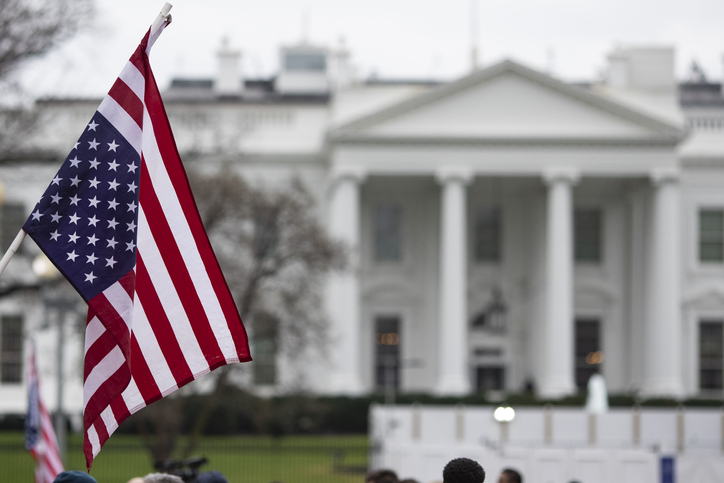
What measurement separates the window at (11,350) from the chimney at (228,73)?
15305 millimetres

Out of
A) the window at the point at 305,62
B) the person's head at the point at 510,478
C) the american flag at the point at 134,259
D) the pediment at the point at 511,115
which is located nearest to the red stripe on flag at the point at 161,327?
the american flag at the point at 134,259

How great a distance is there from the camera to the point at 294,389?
26.2m

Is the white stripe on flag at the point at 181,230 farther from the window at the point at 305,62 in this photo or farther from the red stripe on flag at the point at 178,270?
the window at the point at 305,62

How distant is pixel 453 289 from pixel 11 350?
1819 cm

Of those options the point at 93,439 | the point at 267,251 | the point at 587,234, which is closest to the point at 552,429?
the point at 267,251

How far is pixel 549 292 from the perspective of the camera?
138 feet

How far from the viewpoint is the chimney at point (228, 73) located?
174 feet

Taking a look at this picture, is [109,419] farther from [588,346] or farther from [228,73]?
[228,73]

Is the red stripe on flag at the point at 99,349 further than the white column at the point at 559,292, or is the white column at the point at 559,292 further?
the white column at the point at 559,292

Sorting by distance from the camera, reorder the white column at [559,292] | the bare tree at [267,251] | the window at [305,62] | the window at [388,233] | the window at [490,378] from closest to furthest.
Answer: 1. the bare tree at [267,251]
2. the white column at [559,292]
3. the window at [490,378]
4. the window at [388,233]
5. the window at [305,62]

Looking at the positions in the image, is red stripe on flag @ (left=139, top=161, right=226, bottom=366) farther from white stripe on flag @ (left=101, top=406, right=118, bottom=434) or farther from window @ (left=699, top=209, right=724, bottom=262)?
window @ (left=699, top=209, right=724, bottom=262)

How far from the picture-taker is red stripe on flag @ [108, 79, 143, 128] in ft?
19.9

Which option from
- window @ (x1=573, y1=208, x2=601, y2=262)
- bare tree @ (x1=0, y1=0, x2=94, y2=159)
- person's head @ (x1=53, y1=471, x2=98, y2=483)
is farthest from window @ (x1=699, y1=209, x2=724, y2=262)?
person's head @ (x1=53, y1=471, x2=98, y2=483)

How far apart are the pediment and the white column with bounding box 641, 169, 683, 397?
85.3 inches
